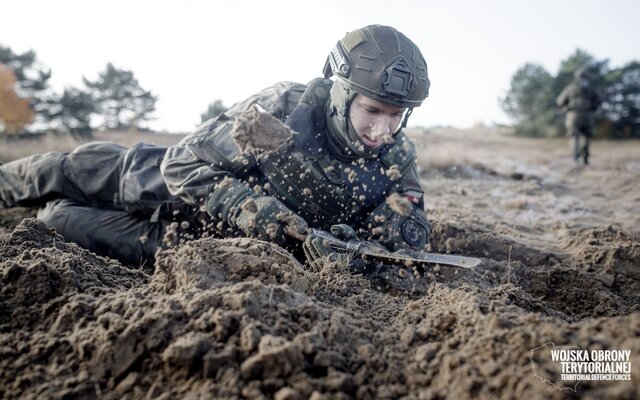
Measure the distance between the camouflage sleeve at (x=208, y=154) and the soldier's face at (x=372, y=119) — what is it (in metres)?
0.55

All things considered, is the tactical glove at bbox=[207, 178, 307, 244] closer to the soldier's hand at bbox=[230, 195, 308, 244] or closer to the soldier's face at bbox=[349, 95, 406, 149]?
the soldier's hand at bbox=[230, 195, 308, 244]

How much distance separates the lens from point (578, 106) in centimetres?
1134

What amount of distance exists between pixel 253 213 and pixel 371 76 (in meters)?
1.18

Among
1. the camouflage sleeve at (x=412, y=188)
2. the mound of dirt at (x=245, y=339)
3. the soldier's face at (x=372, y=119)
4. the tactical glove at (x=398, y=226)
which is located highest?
the soldier's face at (x=372, y=119)

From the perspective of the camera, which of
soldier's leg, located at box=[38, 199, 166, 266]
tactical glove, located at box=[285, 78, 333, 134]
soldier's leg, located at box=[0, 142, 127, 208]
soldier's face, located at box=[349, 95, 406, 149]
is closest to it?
soldier's face, located at box=[349, 95, 406, 149]

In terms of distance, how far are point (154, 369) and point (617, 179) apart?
9.30m

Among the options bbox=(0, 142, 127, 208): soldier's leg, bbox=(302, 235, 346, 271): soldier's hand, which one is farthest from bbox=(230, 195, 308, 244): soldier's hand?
bbox=(0, 142, 127, 208): soldier's leg

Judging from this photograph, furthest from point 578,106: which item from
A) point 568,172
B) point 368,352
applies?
point 368,352

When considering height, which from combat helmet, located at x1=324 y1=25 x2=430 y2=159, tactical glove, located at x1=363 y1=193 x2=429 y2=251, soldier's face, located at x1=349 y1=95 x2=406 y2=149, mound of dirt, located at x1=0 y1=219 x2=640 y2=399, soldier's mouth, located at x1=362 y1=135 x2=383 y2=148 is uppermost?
combat helmet, located at x1=324 y1=25 x2=430 y2=159

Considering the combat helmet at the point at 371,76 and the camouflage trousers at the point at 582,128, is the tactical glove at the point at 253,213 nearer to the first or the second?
the combat helmet at the point at 371,76

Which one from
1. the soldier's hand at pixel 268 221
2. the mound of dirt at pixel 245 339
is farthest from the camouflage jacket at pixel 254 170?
the mound of dirt at pixel 245 339

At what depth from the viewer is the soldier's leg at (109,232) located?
3.31m

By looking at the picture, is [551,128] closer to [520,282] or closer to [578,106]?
[578,106]

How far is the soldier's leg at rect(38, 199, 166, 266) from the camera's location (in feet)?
10.8
